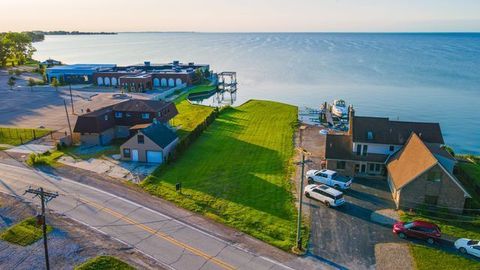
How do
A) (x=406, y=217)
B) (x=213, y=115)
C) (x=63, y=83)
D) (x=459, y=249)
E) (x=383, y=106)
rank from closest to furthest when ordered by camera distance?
(x=459, y=249) < (x=406, y=217) < (x=213, y=115) < (x=383, y=106) < (x=63, y=83)

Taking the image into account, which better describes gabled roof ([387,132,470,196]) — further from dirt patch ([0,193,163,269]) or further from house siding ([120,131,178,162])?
house siding ([120,131,178,162])

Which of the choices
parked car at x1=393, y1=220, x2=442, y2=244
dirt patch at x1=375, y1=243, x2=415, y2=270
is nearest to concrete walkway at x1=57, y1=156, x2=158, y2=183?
dirt patch at x1=375, y1=243, x2=415, y2=270

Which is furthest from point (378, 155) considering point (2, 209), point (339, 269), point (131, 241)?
point (2, 209)

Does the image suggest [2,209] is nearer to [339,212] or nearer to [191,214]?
[191,214]

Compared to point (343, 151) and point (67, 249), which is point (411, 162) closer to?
point (343, 151)

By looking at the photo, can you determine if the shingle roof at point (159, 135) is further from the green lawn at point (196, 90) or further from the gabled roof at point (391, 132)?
the green lawn at point (196, 90)

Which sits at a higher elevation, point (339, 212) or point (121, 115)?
point (121, 115)

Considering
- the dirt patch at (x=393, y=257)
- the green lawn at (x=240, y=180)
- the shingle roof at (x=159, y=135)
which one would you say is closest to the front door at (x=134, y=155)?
the shingle roof at (x=159, y=135)

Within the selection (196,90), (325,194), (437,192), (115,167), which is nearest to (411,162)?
(437,192)
